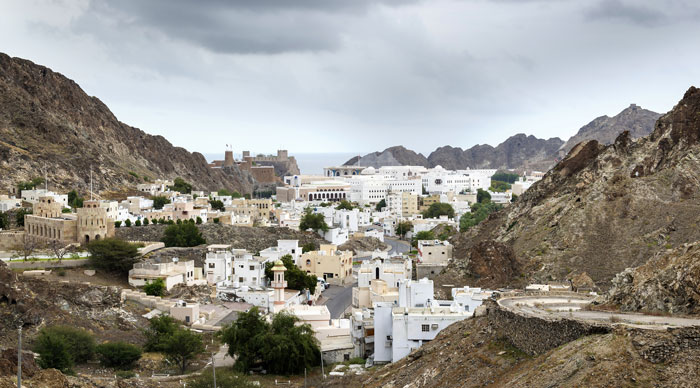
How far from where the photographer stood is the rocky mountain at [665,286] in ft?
59.2

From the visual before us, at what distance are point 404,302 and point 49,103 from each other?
248 ft

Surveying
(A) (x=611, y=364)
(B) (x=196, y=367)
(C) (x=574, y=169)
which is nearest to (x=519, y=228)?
(C) (x=574, y=169)

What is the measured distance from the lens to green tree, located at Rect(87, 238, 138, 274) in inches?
1795

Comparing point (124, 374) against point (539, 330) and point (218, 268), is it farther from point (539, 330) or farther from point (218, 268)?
point (218, 268)

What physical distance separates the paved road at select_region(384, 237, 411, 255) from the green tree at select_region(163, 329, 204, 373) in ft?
120

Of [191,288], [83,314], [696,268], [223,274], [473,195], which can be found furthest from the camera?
[473,195]

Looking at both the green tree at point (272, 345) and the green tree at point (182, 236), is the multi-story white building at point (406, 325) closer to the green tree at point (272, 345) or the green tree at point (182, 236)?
the green tree at point (272, 345)

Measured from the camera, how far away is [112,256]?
150 ft

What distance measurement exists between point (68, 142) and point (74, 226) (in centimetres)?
3585

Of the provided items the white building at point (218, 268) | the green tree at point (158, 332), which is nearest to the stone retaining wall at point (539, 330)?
the green tree at point (158, 332)

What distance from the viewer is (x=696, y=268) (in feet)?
60.2

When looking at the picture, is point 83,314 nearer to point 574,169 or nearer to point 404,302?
point 404,302

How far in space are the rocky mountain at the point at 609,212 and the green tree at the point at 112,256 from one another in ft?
60.5

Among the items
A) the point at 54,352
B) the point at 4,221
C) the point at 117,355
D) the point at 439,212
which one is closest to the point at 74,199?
the point at 4,221
